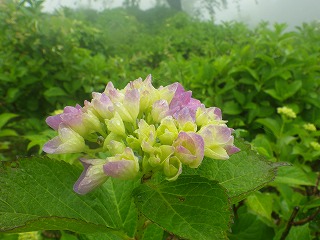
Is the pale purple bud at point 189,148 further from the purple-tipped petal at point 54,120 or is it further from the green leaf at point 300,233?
the green leaf at point 300,233

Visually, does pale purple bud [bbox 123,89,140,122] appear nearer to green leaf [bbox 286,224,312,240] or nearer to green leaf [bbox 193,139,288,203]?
green leaf [bbox 193,139,288,203]

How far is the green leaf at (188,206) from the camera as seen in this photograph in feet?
1.55

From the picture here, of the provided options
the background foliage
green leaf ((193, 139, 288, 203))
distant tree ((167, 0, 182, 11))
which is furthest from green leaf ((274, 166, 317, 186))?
distant tree ((167, 0, 182, 11))

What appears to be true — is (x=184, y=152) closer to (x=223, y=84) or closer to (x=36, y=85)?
(x=223, y=84)

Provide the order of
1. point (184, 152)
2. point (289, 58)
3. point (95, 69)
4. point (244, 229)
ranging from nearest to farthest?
point (184, 152)
point (244, 229)
point (289, 58)
point (95, 69)

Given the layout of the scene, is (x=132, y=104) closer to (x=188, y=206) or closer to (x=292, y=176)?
(x=188, y=206)

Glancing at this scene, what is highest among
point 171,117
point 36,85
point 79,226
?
point 171,117

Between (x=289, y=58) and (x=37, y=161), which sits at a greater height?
(x=37, y=161)

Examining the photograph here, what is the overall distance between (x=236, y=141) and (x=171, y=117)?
18cm

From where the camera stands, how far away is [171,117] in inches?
20.6

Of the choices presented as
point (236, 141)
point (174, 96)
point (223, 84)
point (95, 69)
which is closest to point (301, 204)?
point (236, 141)

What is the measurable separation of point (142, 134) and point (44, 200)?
0.16m

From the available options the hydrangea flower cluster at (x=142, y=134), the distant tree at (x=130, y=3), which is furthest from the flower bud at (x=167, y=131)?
the distant tree at (x=130, y=3)

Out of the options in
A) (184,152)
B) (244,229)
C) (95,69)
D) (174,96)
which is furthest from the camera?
(95,69)
